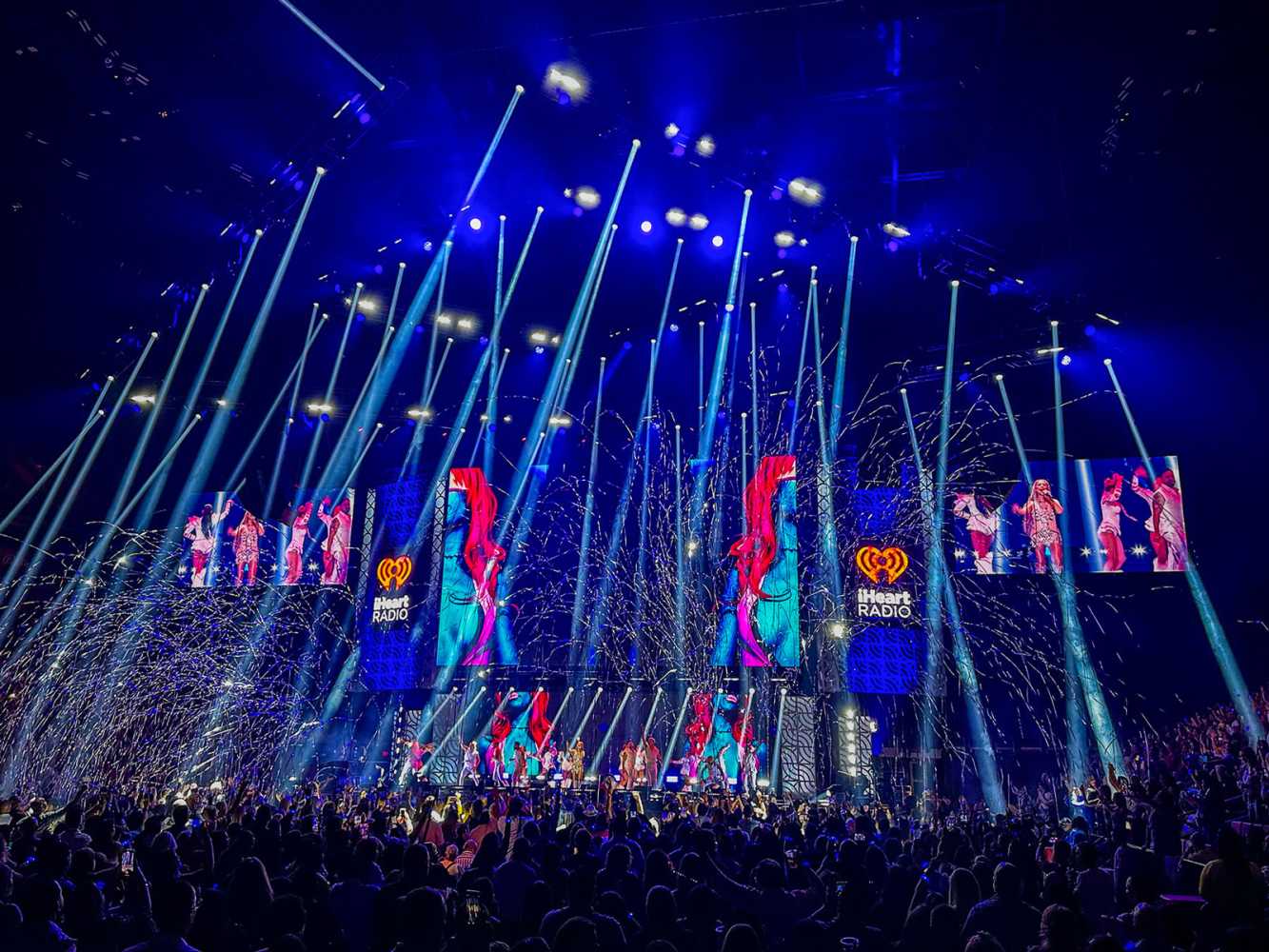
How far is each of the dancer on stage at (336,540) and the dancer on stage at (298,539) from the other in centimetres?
→ 38

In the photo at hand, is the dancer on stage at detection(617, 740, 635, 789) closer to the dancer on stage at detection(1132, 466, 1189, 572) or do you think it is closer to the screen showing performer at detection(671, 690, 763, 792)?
the screen showing performer at detection(671, 690, 763, 792)

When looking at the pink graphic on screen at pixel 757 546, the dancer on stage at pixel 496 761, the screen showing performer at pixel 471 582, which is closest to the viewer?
the pink graphic on screen at pixel 757 546

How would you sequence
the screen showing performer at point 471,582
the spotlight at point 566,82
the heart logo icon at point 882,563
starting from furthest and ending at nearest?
the screen showing performer at point 471,582
the heart logo icon at point 882,563
the spotlight at point 566,82

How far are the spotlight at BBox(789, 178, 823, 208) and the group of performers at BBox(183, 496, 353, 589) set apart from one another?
16315 mm

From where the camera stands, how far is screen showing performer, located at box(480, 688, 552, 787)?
976 inches

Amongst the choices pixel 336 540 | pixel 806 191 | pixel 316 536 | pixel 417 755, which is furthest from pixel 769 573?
pixel 316 536

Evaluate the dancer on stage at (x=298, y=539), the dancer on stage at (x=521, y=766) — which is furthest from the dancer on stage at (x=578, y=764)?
the dancer on stage at (x=298, y=539)

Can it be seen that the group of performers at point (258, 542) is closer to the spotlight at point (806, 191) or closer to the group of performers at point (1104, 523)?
the spotlight at point (806, 191)

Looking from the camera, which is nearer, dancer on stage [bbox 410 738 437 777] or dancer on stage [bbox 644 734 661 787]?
dancer on stage [bbox 644 734 661 787]

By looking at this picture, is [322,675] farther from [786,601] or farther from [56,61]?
[56,61]

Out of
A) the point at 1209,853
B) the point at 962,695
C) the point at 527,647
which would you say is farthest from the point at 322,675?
the point at 1209,853

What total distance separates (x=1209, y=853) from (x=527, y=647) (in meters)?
19.7

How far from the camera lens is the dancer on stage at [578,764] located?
22.2m

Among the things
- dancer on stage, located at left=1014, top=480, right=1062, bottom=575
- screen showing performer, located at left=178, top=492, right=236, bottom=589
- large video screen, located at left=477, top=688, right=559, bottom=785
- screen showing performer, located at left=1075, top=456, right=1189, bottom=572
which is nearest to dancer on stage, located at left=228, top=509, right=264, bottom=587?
screen showing performer, located at left=178, top=492, right=236, bottom=589
